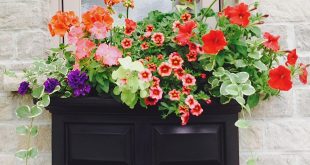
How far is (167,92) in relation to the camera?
155cm

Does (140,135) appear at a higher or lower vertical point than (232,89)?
lower

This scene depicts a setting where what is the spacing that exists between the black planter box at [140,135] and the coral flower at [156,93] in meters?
0.11

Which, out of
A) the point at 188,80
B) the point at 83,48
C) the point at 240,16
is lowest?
the point at 188,80

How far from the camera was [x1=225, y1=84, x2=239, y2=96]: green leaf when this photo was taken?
4.91 ft

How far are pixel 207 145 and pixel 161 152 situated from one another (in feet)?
Result: 0.58

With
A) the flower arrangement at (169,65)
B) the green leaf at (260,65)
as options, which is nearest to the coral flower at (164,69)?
the flower arrangement at (169,65)

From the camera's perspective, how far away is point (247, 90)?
152cm

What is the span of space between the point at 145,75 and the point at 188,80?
165 millimetres

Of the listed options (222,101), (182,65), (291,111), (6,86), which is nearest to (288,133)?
(291,111)

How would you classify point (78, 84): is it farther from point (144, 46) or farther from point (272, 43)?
point (272, 43)

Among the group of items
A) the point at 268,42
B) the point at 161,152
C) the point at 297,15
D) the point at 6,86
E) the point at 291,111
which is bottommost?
the point at 161,152

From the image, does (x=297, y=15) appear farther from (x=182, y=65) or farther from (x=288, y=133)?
(x=182, y=65)

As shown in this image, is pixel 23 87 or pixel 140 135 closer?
pixel 140 135

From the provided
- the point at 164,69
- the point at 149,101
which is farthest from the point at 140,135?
the point at 164,69
